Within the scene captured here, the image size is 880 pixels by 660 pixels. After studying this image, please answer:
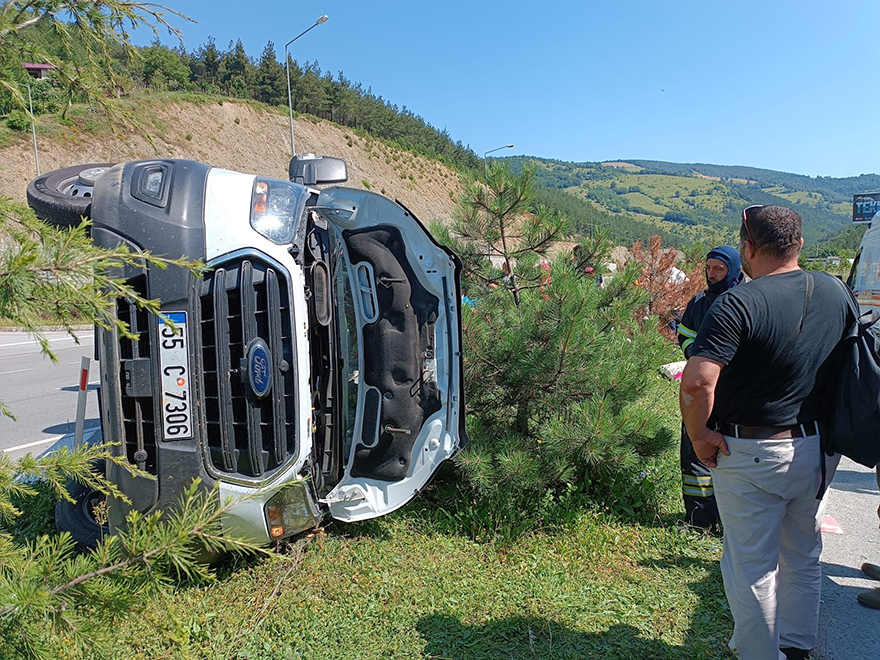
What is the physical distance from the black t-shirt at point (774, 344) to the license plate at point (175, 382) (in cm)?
237

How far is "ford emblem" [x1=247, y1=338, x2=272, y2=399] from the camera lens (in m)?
3.04

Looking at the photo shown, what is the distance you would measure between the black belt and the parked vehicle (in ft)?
5.46

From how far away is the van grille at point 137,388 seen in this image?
9.36 feet

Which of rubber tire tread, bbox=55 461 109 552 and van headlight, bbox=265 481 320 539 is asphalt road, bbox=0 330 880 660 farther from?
van headlight, bbox=265 481 320 539

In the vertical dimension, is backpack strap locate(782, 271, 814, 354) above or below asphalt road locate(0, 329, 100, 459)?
above

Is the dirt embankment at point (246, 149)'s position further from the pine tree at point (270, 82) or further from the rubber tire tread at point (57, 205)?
the rubber tire tread at point (57, 205)

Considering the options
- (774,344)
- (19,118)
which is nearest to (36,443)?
(19,118)

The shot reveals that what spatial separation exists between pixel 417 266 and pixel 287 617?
2.11 metres

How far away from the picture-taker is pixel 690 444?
3961mm

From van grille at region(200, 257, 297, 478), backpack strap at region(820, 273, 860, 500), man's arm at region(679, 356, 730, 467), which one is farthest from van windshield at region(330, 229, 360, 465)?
backpack strap at region(820, 273, 860, 500)

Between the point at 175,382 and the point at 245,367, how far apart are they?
0.34 metres

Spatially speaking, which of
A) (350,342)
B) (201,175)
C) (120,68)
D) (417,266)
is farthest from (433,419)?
(120,68)

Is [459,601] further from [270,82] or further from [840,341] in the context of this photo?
[270,82]

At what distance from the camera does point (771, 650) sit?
8.07 feet
